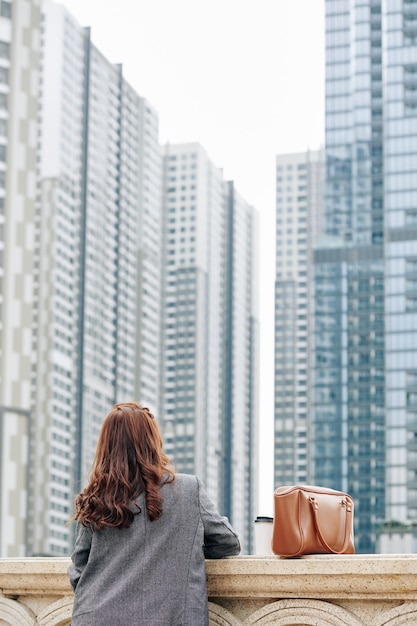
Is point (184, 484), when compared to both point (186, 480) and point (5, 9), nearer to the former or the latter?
point (186, 480)

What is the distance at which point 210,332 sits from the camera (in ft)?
288

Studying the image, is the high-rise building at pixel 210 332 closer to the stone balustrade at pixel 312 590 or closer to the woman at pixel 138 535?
the stone balustrade at pixel 312 590

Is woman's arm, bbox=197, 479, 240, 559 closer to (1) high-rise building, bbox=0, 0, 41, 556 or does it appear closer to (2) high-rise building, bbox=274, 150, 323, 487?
(1) high-rise building, bbox=0, 0, 41, 556

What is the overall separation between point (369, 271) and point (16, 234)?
2325 centimetres

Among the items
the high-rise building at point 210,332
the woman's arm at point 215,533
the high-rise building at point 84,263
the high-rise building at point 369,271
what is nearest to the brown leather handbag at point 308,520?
the woman's arm at point 215,533

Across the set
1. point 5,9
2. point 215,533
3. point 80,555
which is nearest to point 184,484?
point 215,533

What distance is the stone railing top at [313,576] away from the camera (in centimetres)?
245

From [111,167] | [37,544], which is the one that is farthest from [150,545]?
[111,167]

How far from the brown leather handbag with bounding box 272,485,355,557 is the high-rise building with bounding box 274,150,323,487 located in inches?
2903

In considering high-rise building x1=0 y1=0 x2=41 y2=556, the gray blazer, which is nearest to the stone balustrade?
the gray blazer

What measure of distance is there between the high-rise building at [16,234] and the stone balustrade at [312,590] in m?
46.1

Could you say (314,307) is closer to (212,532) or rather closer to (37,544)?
(37,544)

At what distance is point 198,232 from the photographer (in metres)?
87.8

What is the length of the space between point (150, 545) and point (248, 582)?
0.27 m
